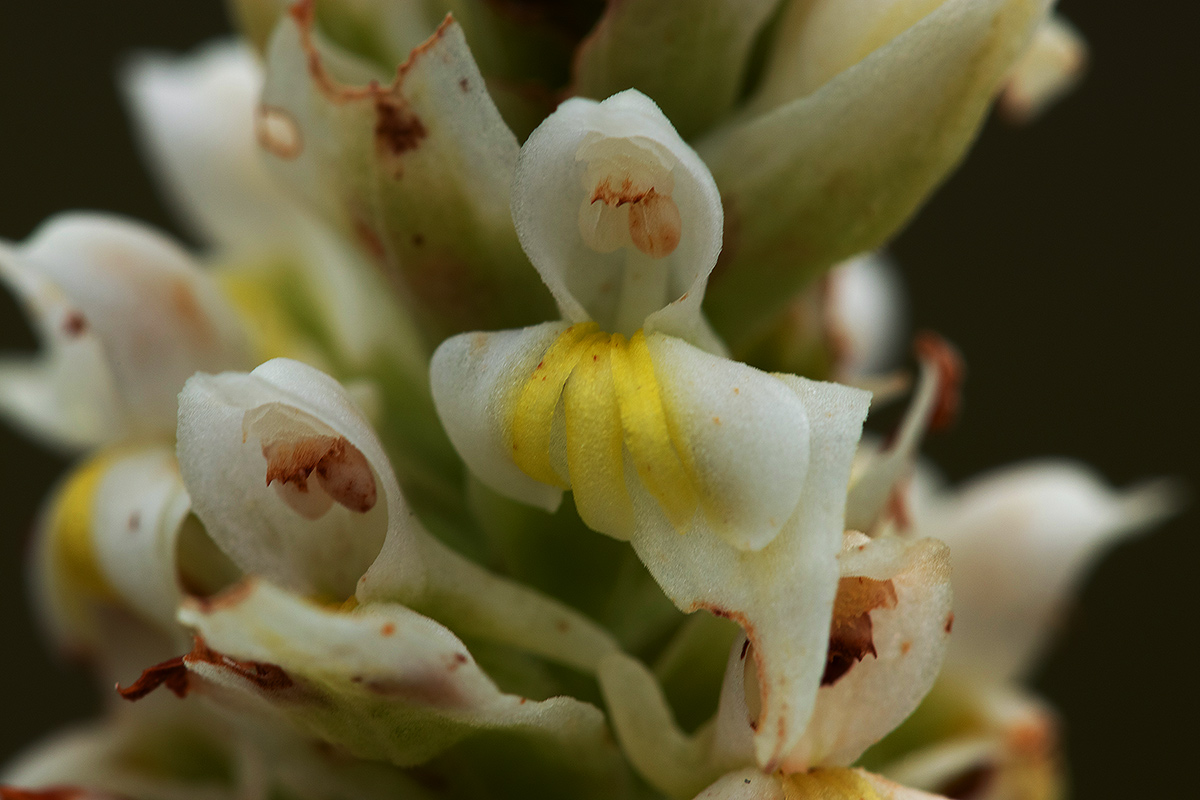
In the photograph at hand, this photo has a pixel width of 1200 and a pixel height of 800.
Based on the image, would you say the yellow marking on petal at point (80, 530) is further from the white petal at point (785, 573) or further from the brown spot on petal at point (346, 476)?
the white petal at point (785, 573)

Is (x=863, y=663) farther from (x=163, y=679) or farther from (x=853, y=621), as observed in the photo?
(x=163, y=679)

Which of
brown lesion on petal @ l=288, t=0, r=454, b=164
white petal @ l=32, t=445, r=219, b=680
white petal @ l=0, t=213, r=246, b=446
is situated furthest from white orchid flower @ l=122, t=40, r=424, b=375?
brown lesion on petal @ l=288, t=0, r=454, b=164

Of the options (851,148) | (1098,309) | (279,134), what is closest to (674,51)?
(851,148)

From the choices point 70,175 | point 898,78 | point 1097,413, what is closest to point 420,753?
point 898,78

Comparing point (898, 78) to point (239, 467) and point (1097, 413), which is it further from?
point (1097, 413)

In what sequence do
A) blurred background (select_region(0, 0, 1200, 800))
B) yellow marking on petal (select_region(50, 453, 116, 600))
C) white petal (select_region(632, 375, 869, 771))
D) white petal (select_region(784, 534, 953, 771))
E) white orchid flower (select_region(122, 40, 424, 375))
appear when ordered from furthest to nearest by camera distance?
blurred background (select_region(0, 0, 1200, 800)) < white orchid flower (select_region(122, 40, 424, 375)) < yellow marking on petal (select_region(50, 453, 116, 600)) < white petal (select_region(784, 534, 953, 771)) < white petal (select_region(632, 375, 869, 771))

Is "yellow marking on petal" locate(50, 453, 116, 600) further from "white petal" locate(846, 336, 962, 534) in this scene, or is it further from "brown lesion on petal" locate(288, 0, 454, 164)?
"white petal" locate(846, 336, 962, 534)
